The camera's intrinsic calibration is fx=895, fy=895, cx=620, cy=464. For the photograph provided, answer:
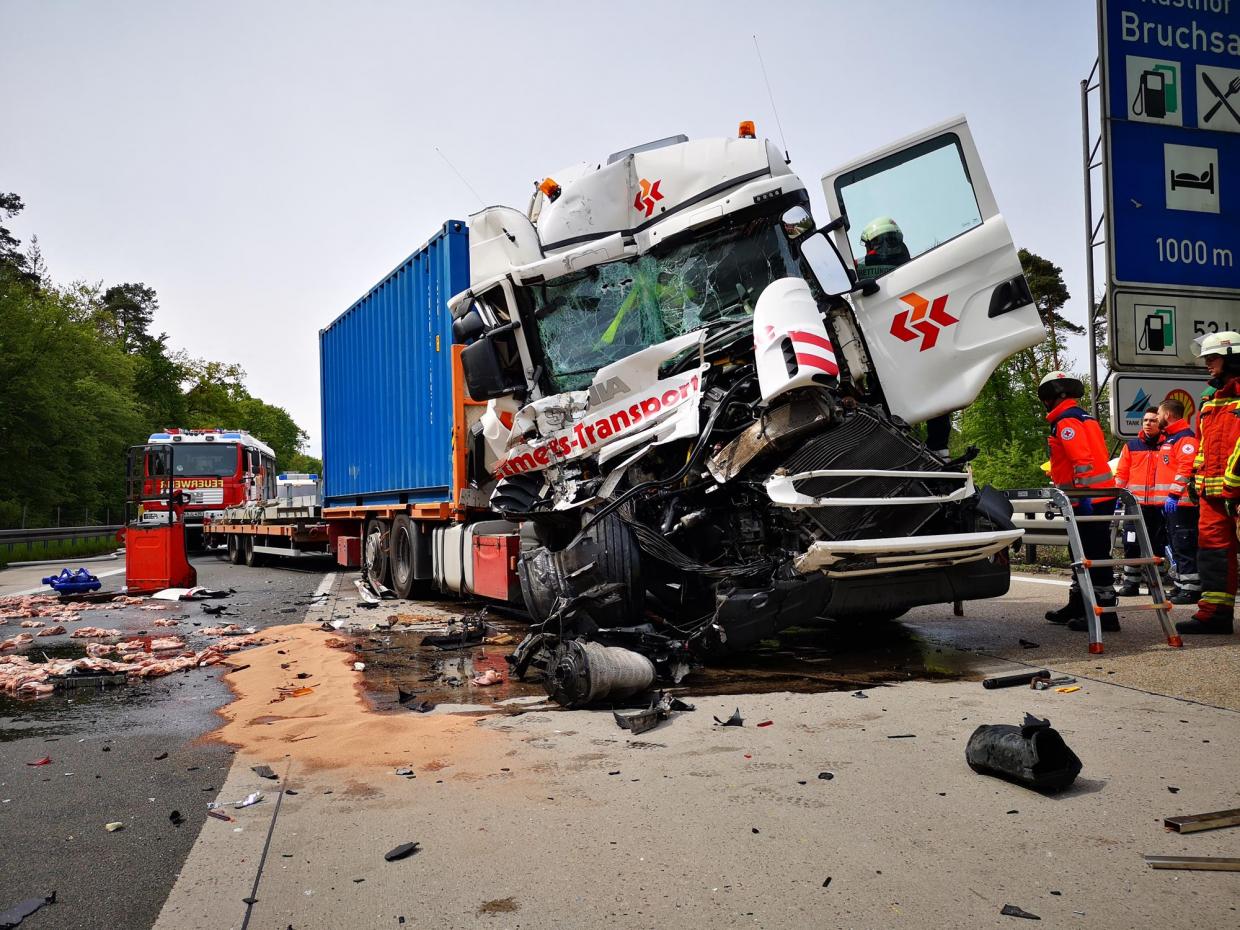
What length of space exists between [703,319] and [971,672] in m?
2.82

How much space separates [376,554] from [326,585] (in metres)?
2.14

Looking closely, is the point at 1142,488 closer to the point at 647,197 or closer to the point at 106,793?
the point at 647,197

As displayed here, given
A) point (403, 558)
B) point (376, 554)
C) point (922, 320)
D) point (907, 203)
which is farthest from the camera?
point (376, 554)

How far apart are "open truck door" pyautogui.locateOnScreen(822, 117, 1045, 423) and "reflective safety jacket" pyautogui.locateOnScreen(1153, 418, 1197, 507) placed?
10.4ft

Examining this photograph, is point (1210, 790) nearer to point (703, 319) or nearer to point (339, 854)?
point (339, 854)

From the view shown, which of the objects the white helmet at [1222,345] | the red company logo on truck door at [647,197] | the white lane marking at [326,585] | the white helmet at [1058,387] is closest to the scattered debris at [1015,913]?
the white helmet at [1058,387]

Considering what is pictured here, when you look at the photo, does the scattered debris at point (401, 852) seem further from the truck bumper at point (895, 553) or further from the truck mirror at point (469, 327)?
the truck mirror at point (469, 327)

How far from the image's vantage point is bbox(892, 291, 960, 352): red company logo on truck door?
550cm

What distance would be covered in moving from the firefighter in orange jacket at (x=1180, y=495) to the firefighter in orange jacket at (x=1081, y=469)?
1.47m

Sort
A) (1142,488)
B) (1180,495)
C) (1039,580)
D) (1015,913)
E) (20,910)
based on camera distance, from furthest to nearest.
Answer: (1039,580), (1142,488), (1180,495), (20,910), (1015,913)

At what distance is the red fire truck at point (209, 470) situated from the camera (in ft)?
71.5

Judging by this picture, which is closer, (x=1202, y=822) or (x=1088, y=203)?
(x=1202, y=822)

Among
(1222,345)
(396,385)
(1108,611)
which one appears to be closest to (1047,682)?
(1108,611)

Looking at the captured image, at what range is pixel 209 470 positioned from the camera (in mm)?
22031
